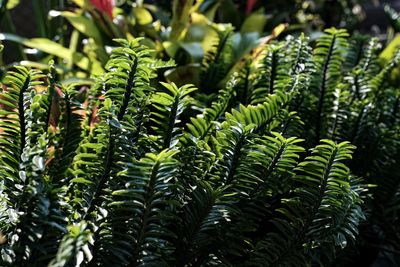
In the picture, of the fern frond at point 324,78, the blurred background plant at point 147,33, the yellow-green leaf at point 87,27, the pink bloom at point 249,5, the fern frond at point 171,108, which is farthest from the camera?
the pink bloom at point 249,5

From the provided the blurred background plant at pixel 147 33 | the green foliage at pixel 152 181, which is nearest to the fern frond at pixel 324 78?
the green foliage at pixel 152 181

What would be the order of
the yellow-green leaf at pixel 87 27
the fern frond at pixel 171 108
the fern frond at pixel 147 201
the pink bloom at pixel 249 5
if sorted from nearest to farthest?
the fern frond at pixel 147 201 < the fern frond at pixel 171 108 < the yellow-green leaf at pixel 87 27 < the pink bloom at pixel 249 5

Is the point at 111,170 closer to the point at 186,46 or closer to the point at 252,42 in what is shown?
the point at 186,46


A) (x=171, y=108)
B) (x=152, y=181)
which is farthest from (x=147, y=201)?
(x=171, y=108)

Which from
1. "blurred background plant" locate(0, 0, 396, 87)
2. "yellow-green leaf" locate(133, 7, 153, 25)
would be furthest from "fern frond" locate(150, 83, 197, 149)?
"yellow-green leaf" locate(133, 7, 153, 25)

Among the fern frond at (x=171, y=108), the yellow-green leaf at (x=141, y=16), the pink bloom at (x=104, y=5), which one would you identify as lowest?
the yellow-green leaf at (x=141, y=16)

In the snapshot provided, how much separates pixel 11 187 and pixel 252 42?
1.07 m

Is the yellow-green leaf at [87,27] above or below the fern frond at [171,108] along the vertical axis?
below

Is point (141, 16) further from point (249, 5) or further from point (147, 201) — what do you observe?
point (147, 201)

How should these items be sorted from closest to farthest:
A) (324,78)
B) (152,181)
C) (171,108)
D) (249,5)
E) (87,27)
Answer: (152,181)
(171,108)
(324,78)
(87,27)
(249,5)

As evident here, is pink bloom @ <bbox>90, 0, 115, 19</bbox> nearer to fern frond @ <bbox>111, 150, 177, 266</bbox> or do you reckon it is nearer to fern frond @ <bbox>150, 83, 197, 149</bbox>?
fern frond @ <bbox>150, 83, 197, 149</bbox>

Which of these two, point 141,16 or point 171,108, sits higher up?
point 171,108

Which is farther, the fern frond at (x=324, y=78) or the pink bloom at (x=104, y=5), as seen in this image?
the pink bloom at (x=104, y=5)

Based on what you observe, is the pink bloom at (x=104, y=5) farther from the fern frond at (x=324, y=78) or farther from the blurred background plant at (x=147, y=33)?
the fern frond at (x=324, y=78)
